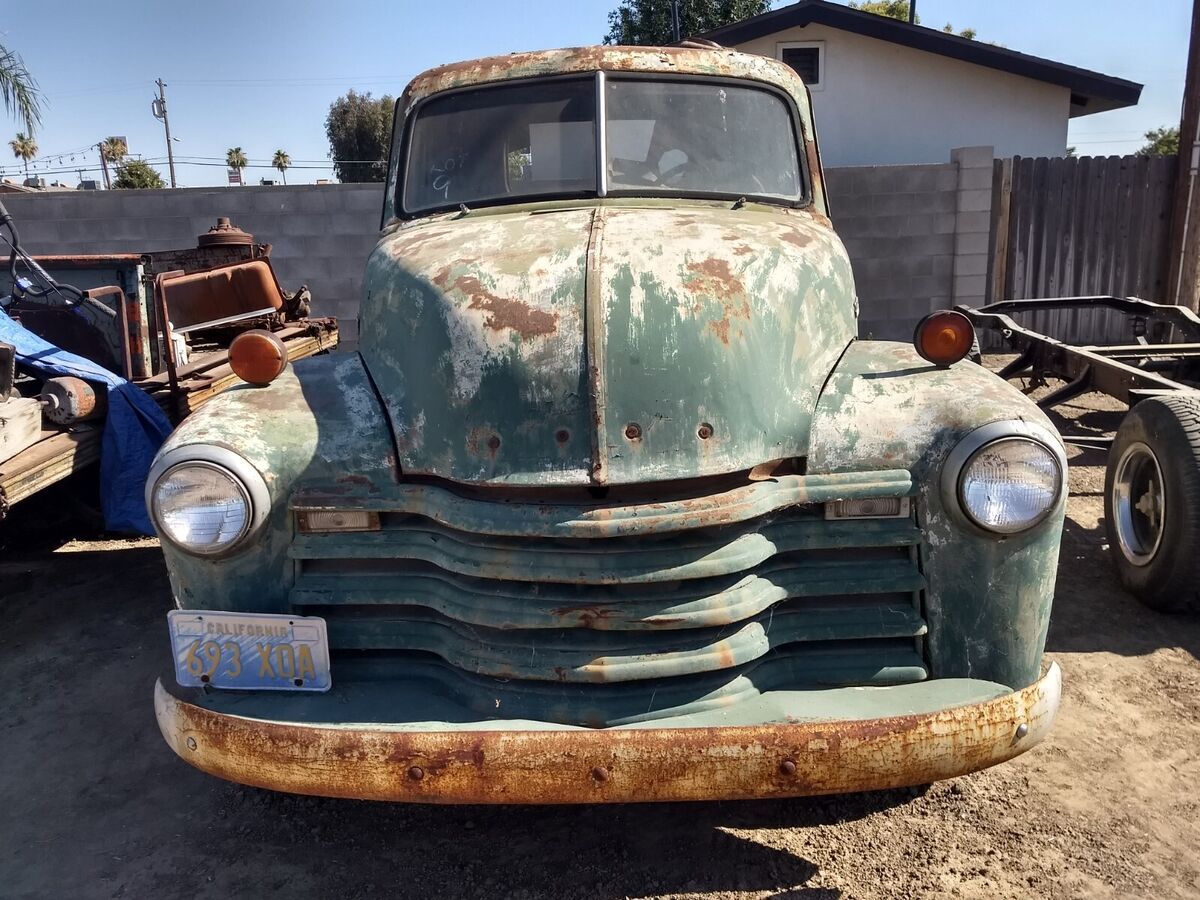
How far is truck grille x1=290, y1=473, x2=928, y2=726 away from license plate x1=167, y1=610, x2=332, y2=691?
4.4 inches

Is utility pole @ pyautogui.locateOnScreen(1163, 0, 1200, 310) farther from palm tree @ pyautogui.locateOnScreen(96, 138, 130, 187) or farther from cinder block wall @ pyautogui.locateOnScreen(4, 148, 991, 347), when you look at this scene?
palm tree @ pyautogui.locateOnScreen(96, 138, 130, 187)

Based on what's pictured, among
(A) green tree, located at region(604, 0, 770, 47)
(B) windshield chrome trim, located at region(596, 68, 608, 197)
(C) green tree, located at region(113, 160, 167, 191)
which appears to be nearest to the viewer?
(B) windshield chrome trim, located at region(596, 68, 608, 197)

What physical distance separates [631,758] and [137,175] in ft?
155

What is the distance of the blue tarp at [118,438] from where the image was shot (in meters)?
4.77

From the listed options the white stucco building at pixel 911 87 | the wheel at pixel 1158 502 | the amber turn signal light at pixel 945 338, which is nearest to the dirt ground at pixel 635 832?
the wheel at pixel 1158 502

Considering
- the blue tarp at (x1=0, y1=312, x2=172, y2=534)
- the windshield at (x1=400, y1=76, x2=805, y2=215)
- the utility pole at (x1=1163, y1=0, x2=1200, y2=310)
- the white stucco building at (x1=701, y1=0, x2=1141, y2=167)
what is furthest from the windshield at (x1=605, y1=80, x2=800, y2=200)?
the white stucco building at (x1=701, y1=0, x2=1141, y2=167)

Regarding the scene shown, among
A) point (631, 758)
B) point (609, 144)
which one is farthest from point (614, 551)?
point (609, 144)

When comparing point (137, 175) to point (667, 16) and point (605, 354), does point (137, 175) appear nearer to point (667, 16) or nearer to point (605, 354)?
point (667, 16)

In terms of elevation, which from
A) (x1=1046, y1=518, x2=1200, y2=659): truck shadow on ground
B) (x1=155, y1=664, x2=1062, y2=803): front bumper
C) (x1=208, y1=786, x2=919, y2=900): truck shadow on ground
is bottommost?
(x1=208, y1=786, x2=919, y2=900): truck shadow on ground

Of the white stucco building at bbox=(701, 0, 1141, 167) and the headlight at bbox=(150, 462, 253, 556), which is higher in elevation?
the white stucco building at bbox=(701, 0, 1141, 167)

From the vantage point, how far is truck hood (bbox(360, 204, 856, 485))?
97.3 inches

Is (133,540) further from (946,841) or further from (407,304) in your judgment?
(946,841)

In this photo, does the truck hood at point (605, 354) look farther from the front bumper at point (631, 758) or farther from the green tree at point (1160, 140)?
the green tree at point (1160, 140)

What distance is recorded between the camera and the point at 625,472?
241cm
